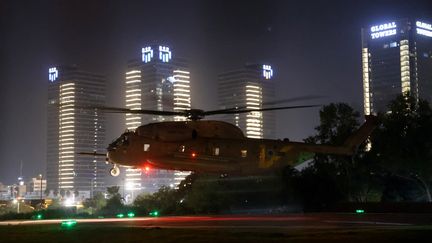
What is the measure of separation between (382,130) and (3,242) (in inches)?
2049

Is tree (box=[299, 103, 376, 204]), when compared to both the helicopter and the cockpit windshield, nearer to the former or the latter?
the helicopter

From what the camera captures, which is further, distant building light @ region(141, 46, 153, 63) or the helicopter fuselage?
distant building light @ region(141, 46, 153, 63)

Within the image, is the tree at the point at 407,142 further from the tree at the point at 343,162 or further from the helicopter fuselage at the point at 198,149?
the helicopter fuselage at the point at 198,149

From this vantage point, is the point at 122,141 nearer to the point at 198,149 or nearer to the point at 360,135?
the point at 198,149

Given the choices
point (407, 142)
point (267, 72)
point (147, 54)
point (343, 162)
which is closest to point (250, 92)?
point (267, 72)

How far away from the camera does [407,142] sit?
6266cm

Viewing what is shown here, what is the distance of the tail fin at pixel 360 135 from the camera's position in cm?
4000

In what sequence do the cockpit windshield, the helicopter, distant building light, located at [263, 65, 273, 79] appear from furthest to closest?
1. distant building light, located at [263, 65, 273, 79]
2. the cockpit windshield
3. the helicopter

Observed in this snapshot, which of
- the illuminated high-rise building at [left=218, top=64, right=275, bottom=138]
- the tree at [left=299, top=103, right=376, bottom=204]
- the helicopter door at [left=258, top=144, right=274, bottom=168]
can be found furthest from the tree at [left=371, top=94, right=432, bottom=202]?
the illuminated high-rise building at [left=218, top=64, right=275, bottom=138]

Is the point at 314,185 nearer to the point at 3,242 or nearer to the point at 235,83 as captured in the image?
the point at 3,242

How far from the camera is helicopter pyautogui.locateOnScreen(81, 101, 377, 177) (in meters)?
35.5

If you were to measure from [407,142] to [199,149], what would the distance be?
113 ft

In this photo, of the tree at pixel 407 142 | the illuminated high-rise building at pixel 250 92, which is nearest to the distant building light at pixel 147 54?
the illuminated high-rise building at pixel 250 92

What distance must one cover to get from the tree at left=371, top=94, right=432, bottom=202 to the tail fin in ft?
68.5
